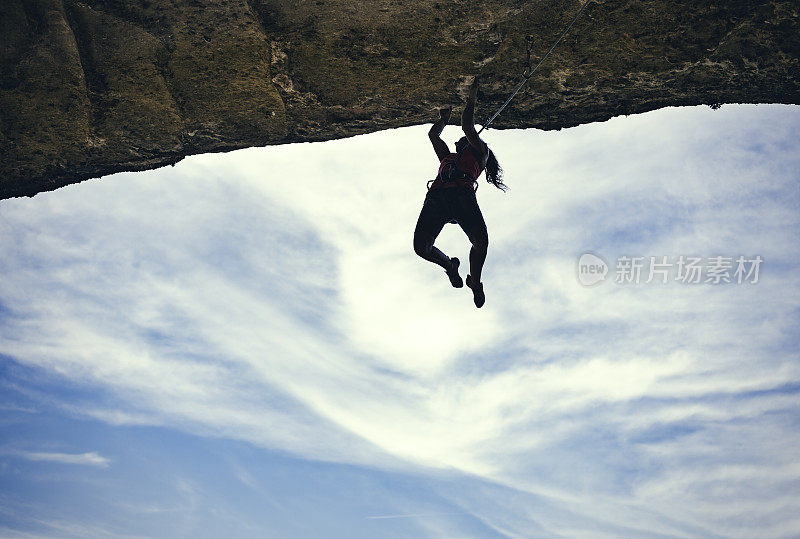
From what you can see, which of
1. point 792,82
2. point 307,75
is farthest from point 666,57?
point 307,75

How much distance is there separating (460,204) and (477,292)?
0.70 meters

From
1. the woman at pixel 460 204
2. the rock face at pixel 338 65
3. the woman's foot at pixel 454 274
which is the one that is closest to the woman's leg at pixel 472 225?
the woman at pixel 460 204

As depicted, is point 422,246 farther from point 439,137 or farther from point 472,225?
point 439,137

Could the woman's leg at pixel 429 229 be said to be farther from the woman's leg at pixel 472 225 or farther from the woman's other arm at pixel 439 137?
the woman's other arm at pixel 439 137

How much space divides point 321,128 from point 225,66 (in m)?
0.87

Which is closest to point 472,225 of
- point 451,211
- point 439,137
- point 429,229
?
point 451,211

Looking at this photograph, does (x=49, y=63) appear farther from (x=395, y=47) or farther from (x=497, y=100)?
(x=497, y=100)

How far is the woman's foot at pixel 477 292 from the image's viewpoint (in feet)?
13.9

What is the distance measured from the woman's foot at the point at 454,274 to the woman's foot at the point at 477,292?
0.08 m

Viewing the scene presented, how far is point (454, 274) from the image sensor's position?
4262 millimetres

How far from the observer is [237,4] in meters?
4.05

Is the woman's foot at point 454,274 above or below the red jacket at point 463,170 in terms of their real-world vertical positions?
below

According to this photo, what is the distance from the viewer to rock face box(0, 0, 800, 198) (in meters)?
3.88

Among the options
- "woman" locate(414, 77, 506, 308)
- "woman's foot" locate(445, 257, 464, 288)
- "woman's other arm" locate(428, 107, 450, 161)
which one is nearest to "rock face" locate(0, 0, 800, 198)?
"woman's other arm" locate(428, 107, 450, 161)
